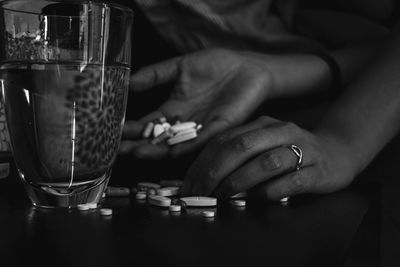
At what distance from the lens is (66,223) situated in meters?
0.46

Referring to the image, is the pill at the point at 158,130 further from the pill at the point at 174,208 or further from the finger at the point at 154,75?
the pill at the point at 174,208

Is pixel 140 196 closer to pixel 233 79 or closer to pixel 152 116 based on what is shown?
pixel 152 116

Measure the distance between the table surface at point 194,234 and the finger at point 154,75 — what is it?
0.51 metres

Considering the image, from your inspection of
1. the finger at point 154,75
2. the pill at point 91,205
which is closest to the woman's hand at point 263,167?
the pill at point 91,205

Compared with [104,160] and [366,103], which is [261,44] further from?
[104,160]

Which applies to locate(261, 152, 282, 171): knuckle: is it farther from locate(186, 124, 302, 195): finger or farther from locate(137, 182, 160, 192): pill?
locate(137, 182, 160, 192): pill

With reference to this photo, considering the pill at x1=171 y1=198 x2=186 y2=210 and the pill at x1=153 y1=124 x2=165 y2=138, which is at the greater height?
the pill at x1=171 y1=198 x2=186 y2=210

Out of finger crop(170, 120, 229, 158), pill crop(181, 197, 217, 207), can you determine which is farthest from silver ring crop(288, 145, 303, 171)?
finger crop(170, 120, 229, 158)

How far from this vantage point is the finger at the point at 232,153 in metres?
0.59

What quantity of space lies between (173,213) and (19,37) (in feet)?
0.70

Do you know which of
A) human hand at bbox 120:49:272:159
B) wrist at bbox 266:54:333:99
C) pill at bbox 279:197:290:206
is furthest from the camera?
wrist at bbox 266:54:333:99

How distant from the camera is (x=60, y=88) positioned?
478 mm

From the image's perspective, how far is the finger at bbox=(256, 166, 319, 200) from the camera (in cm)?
59

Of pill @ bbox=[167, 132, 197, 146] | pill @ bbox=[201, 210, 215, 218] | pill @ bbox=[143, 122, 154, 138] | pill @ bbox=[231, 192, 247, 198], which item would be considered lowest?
pill @ bbox=[143, 122, 154, 138]
